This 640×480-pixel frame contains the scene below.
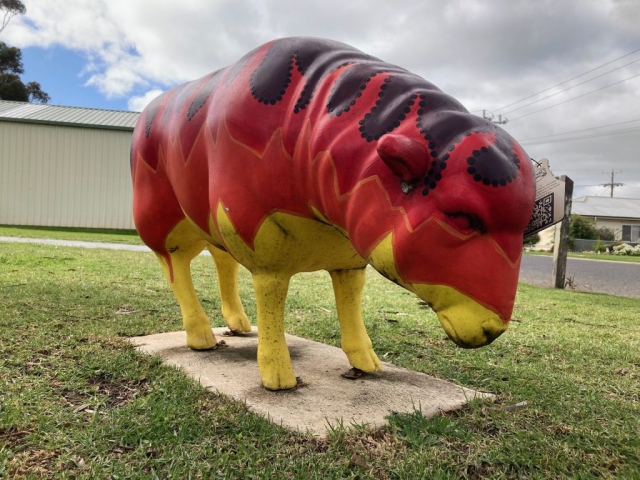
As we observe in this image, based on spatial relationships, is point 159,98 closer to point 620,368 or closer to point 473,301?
point 473,301

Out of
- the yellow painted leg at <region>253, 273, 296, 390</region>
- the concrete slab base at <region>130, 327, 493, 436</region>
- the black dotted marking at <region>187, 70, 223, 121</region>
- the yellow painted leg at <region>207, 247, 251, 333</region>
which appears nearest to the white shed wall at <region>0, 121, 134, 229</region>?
the yellow painted leg at <region>207, 247, 251, 333</region>

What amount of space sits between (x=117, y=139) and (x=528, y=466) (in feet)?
67.2

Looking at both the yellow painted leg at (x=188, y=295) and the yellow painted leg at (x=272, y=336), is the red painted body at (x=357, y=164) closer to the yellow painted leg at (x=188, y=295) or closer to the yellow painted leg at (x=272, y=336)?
the yellow painted leg at (x=272, y=336)

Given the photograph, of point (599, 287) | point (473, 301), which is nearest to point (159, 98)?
point (473, 301)

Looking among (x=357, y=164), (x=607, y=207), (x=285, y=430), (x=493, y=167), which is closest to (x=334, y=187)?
(x=357, y=164)

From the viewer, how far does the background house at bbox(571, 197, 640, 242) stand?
43281 mm

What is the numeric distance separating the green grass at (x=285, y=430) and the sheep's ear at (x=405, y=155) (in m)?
1.16

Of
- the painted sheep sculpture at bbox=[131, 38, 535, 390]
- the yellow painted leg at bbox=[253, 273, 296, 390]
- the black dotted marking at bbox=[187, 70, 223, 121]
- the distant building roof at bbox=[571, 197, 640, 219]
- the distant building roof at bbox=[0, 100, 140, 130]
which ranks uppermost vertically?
the distant building roof at bbox=[0, 100, 140, 130]

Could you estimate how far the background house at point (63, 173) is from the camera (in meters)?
19.2

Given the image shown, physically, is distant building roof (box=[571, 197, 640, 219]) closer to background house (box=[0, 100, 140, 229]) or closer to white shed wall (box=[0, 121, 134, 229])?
background house (box=[0, 100, 140, 229])

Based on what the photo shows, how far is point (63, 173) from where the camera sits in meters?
19.3

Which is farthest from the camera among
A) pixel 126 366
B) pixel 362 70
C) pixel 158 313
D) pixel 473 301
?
pixel 158 313

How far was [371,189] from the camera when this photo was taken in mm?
1993

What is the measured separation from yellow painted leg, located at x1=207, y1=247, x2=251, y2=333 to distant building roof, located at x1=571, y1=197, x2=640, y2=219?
45.8 metres
